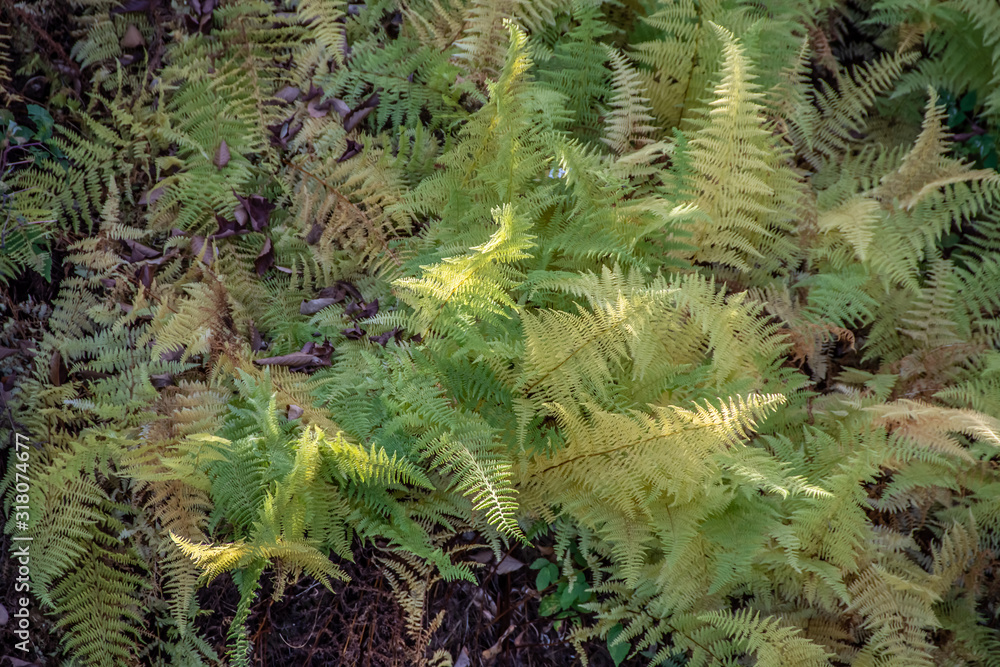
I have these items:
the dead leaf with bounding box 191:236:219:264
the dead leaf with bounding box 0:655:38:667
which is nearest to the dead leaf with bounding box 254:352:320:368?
the dead leaf with bounding box 191:236:219:264

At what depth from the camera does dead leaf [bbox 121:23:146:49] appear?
11.6 feet

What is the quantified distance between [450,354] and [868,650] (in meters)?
2.02

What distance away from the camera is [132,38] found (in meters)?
3.55

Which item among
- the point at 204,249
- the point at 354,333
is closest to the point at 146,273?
the point at 204,249

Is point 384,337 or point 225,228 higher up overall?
point 225,228

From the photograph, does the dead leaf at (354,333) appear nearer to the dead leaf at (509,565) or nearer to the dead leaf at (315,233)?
the dead leaf at (315,233)

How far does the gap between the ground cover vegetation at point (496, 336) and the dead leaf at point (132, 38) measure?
4 cm

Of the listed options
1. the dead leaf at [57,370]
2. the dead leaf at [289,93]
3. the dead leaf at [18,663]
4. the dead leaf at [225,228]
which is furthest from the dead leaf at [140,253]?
the dead leaf at [18,663]

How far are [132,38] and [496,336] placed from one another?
2.70 m

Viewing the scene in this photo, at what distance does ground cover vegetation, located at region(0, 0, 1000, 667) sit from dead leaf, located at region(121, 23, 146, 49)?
37mm

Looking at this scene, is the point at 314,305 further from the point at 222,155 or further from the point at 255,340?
the point at 222,155

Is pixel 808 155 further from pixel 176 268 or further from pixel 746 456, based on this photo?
pixel 176 268

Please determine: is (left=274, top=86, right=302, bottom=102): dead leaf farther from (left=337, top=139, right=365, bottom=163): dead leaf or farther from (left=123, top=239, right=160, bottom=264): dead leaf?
(left=123, top=239, right=160, bottom=264): dead leaf

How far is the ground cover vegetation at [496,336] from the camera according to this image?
254 centimetres
